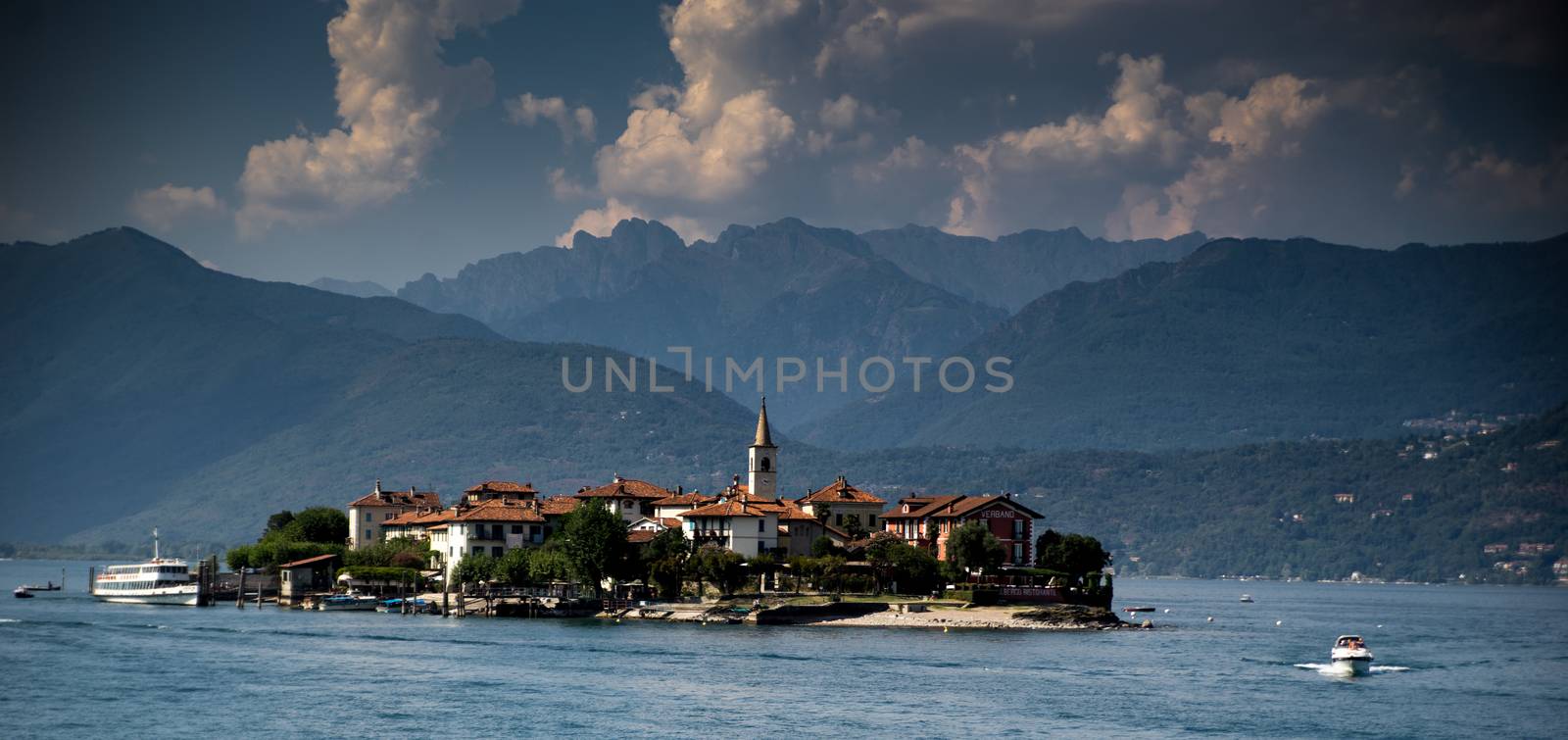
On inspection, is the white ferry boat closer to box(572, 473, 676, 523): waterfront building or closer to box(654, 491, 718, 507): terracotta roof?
box(572, 473, 676, 523): waterfront building

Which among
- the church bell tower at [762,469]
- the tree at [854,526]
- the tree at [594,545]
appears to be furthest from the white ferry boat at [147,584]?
the tree at [854,526]

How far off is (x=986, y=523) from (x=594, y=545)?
27980mm

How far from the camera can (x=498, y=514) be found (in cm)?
13738

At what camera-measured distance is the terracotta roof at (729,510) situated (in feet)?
417

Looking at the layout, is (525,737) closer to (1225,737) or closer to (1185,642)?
(1225,737)

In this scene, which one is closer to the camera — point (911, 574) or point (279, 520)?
point (911, 574)

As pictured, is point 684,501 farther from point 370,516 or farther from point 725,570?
point 370,516

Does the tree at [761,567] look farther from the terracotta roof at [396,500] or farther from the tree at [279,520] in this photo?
the tree at [279,520]

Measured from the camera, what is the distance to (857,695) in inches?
Answer: 2940

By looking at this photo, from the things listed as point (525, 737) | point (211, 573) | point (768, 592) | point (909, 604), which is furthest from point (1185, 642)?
point (211, 573)

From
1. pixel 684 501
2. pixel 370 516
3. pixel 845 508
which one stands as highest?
pixel 684 501

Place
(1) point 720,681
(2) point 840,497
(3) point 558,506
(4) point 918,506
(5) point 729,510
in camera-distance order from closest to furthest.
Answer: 1. (1) point 720,681
2. (5) point 729,510
3. (4) point 918,506
4. (3) point 558,506
5. (2) point 840,497

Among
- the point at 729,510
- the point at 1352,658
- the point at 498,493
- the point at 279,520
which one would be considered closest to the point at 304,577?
the point at 498,493

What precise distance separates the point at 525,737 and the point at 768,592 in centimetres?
5761
